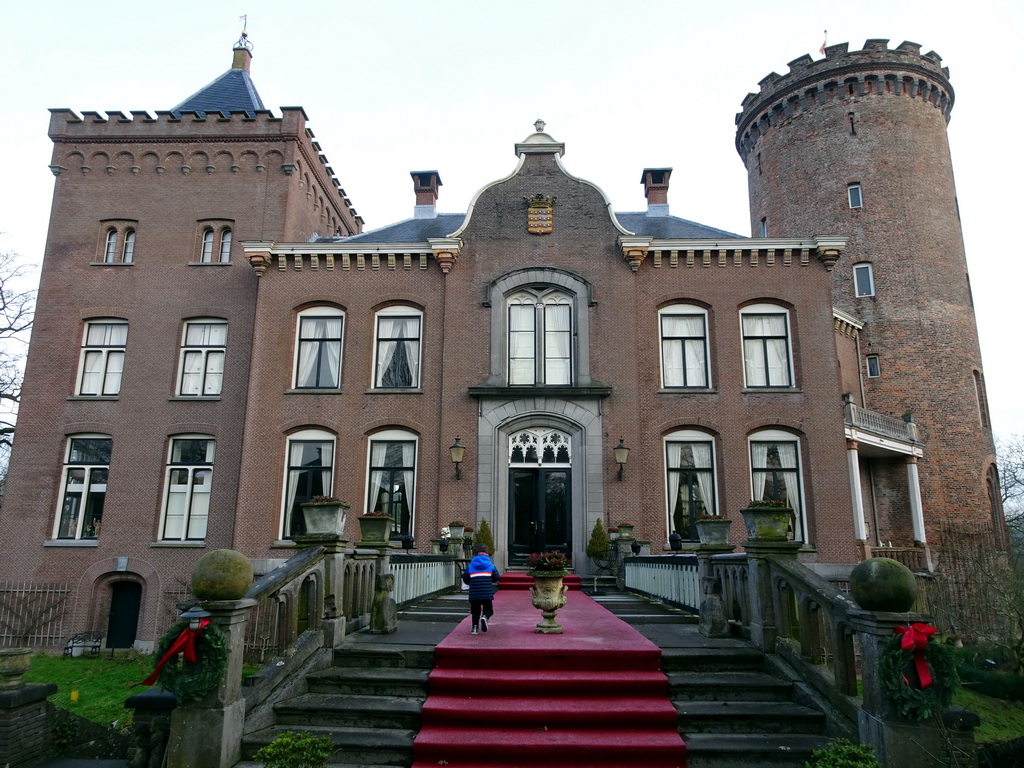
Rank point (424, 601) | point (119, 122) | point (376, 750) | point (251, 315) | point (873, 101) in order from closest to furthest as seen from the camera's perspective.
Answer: point (376, 750), point (424, 601), point (251, 315), point (119, 122), point (873, 101)

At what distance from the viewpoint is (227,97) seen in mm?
A: 25125

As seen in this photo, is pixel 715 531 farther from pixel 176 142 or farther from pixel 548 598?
pixel 176 142

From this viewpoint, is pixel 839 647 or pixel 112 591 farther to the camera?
pixel 112 591

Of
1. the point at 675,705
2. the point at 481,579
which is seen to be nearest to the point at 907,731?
the point at 675,705

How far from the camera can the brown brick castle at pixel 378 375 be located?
1927 centimetres

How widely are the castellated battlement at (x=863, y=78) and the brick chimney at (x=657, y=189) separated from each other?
10414mm

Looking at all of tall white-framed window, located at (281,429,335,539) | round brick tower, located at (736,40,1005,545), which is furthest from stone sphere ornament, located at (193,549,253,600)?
round brick tower, located at (736,40,1005,545)

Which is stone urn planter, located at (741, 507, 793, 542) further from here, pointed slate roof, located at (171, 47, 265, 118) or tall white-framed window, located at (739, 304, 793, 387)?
pointed slate roof, located at (171, 47, 265, 118)

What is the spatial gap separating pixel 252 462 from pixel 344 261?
6418mm

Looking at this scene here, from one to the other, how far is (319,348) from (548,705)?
52.3ft

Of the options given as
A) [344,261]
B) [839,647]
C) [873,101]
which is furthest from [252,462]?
[873,101]

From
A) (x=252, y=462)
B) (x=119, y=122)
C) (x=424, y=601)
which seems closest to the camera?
(x=424, y=601)

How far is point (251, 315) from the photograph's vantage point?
21.6m

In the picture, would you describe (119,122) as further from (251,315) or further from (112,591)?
(112,591)
